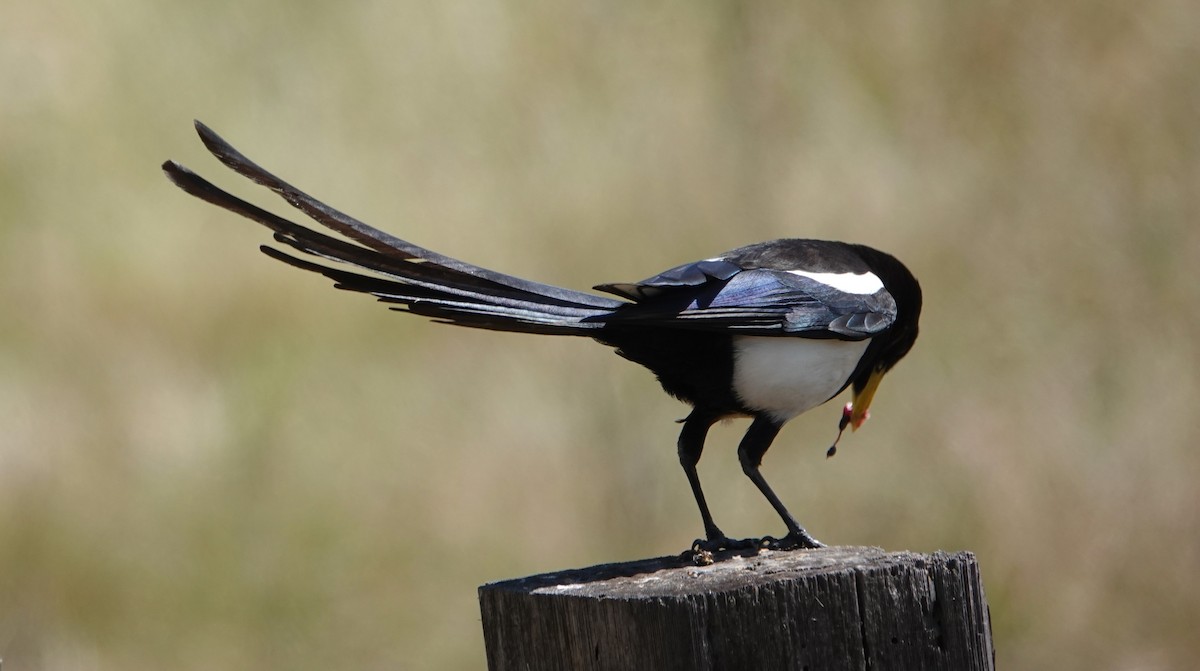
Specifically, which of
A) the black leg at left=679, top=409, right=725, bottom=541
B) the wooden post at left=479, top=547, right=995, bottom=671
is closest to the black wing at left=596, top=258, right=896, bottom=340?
the black leg at left=679, top=409, right=725, bottom=541

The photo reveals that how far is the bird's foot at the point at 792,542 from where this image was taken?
314cm

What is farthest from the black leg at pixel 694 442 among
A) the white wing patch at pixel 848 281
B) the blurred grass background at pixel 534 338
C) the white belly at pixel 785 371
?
the blurred grass background at pixel 534 338

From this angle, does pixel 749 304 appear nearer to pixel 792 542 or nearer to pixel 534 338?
pixel 792 542

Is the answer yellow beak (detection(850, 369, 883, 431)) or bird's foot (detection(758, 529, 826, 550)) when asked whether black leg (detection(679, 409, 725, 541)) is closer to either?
bird's foot (detection(758, 529, 826, 550))

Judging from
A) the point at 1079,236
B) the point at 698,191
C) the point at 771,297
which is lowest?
the point at 771,297

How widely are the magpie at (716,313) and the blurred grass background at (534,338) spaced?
2.70 m

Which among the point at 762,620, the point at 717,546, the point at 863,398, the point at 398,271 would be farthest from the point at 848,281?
the point at 762,620

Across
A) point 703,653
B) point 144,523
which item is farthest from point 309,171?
point 703,653

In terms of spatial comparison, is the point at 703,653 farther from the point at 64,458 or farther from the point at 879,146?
the point at 879,146

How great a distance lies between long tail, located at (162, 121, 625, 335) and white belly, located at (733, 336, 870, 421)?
1.80 ft

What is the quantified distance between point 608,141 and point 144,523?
2.95m

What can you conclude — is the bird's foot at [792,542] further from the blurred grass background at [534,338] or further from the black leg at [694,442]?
the blurred grass background at [534,338]

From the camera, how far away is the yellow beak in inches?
155

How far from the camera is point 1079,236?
689cm
